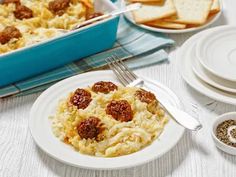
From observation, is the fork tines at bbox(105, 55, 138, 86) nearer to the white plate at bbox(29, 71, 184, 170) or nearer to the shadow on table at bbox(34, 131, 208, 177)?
the white plate at bbox(29, 71, 184, 170)

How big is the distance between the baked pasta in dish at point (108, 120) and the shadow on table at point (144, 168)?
0.07 metres

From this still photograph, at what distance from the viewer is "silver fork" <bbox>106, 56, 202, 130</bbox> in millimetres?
1350

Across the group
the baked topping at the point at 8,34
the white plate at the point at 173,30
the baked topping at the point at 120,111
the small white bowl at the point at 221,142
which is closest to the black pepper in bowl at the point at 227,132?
the small white bowl at the point at 221,142

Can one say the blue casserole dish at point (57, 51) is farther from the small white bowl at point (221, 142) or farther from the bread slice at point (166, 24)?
the small white bowl at point (221, 142)

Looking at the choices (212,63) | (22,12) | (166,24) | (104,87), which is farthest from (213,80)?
(22,12)

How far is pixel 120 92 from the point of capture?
1445 mm

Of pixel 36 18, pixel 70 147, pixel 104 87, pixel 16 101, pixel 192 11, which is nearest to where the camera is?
pixel 70 147

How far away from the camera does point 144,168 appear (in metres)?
1.34

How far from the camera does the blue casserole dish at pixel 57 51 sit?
1.58 metres

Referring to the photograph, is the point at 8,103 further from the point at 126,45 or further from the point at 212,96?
the point at 212,96

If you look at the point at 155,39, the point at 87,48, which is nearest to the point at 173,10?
the point at 155,39

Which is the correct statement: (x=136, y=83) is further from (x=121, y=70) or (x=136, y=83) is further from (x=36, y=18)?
(x=36, y=18)

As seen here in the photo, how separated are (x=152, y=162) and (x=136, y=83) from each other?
0.29 meters

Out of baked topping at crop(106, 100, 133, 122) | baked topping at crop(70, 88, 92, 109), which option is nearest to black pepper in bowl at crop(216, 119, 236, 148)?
baked topping at crop(106, 100, 133, 122)
